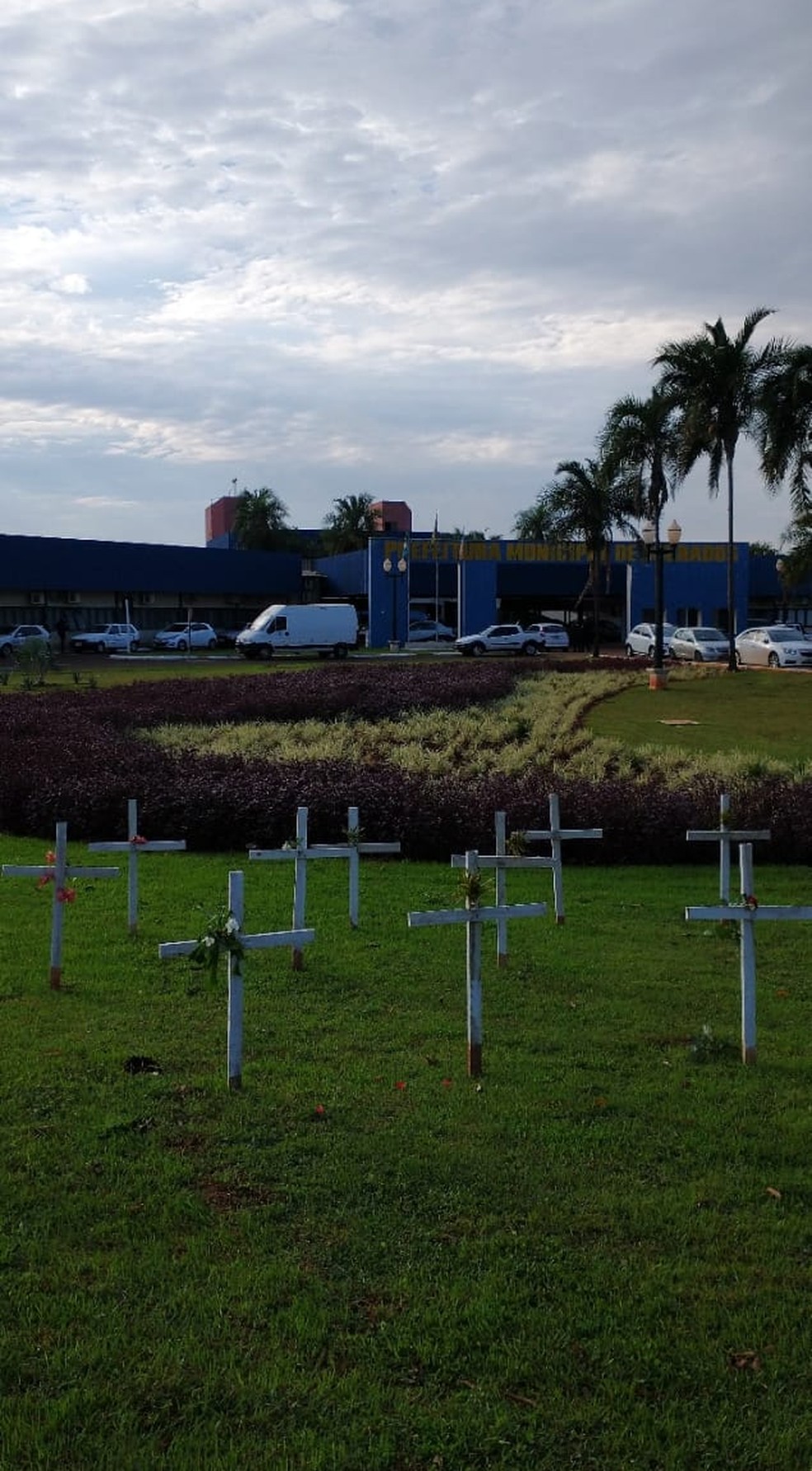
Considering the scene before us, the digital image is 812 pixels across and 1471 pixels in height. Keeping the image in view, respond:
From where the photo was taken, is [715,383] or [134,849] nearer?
[134,849]

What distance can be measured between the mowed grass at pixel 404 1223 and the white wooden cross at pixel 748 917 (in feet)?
0.47

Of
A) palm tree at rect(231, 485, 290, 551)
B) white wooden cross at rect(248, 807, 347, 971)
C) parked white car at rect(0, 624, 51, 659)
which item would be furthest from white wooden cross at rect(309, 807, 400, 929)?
palm tree at rect(231, 485, 290, 551)

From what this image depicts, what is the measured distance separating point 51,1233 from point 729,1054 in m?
3.29

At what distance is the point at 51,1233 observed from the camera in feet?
14.5

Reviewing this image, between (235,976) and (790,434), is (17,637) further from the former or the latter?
(235,976)

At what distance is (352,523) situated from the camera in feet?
258

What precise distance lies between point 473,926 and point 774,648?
38.6 meters

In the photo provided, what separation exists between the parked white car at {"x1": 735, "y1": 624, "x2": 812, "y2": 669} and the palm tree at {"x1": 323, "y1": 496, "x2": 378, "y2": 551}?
36.2m

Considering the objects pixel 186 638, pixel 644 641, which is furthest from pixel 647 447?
pixel 186 638

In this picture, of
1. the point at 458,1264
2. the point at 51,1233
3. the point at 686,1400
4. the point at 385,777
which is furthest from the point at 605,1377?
the point at 385,777

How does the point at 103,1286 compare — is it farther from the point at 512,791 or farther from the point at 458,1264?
the point at 512,791

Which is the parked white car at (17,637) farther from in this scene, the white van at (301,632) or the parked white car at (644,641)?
the parked white car at (644,641)

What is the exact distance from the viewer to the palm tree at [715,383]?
1415 inches

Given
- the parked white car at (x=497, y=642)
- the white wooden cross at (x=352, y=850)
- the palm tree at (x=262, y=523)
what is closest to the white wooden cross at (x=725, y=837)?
the white wooden cross at (x=352, y=850)
